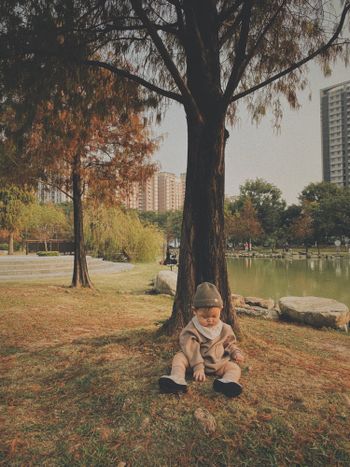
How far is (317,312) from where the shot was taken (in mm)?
7242

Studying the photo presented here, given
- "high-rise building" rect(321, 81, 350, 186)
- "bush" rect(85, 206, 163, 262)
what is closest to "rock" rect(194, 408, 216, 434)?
"bush" rect(85, 206, 163, 262)

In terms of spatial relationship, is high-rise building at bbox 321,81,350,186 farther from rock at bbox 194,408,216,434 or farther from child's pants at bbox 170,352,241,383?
rock at bbox 194,408,216,434

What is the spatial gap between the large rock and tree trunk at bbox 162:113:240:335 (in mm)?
3667

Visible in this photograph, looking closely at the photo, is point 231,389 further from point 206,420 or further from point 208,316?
point 208,316

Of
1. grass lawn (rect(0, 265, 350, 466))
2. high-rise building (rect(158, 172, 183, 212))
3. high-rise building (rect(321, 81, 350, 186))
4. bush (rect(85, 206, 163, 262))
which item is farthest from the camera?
high-rise building (rect(158, 172, 183, 212))

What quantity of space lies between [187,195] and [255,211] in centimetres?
5732

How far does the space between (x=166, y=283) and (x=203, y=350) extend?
7.67m

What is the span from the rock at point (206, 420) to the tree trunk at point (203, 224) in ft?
5.45

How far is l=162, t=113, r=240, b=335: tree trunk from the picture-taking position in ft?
13.8

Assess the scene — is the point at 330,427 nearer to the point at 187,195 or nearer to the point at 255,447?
the point at 255,447

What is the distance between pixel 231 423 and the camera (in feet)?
8.01

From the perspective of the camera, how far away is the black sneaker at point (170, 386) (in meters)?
2.71

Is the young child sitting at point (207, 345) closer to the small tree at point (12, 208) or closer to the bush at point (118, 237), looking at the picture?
the small tree at point (12, 208)

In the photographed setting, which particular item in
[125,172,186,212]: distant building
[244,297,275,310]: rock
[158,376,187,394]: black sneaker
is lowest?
[244,297,275,310]: rock
